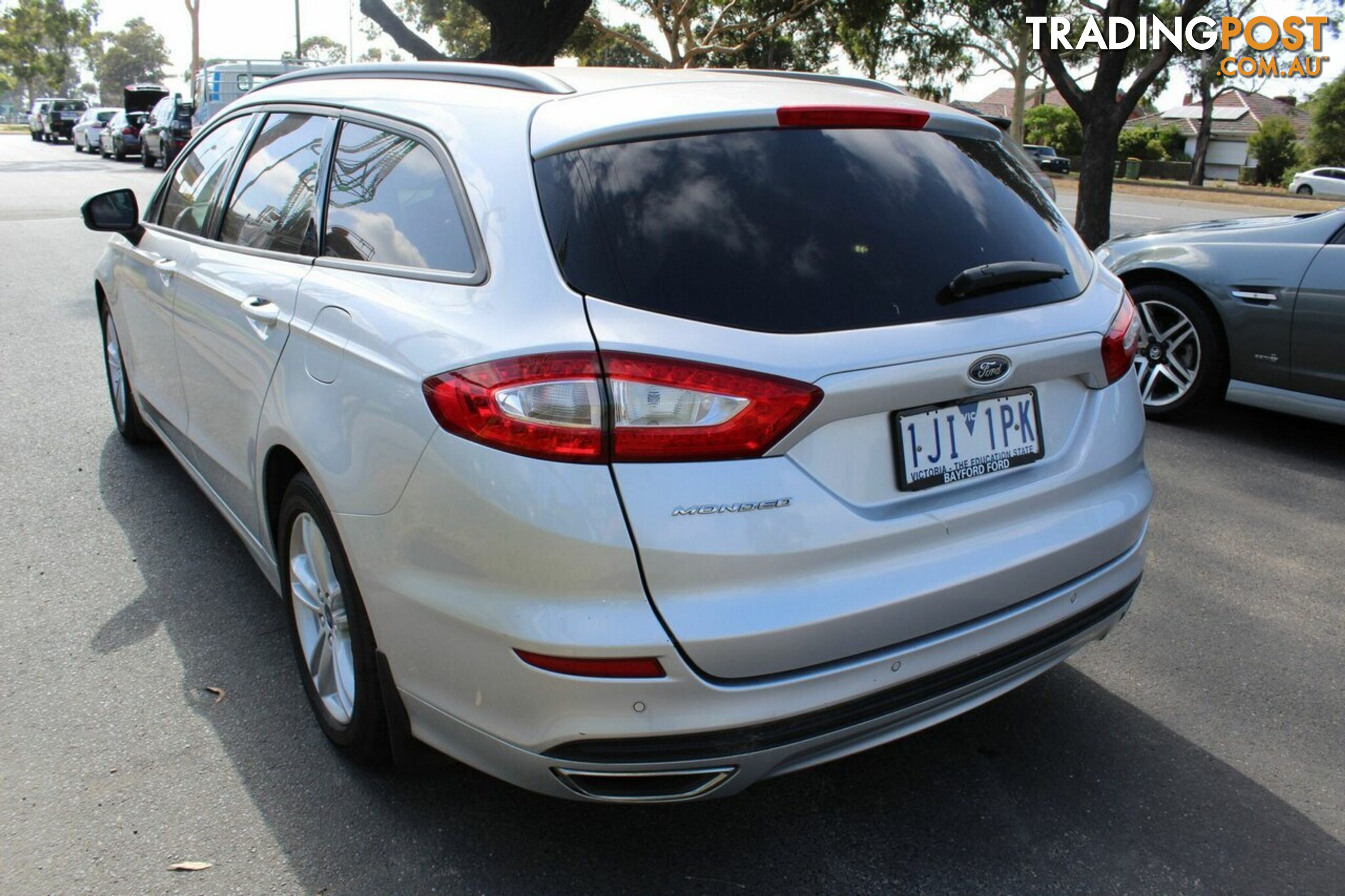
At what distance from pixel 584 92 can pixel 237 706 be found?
6.41 ft

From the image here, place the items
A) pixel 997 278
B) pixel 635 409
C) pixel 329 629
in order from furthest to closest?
1. pixel 329 629
2. pixel 997 278
3. pixel 635 409

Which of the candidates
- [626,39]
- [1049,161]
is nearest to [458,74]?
[626,39]

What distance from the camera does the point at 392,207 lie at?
8.62 ft

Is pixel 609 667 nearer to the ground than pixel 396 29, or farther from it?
nearer to the ground

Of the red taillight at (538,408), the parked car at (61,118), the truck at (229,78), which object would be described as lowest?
the red taillight at (538,408)

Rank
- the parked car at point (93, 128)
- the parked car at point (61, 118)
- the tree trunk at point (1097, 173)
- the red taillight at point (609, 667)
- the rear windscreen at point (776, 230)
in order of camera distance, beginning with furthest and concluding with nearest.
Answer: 1. the parked car at point (61, 118)
2. the parked car at point (93, 128)
3. the tree trunk at point (1097, 173)
4. the rear windscreen at point (776, 230)
5. the red taillight at point (609, 667)

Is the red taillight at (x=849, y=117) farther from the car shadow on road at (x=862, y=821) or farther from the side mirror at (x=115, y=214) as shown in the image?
the side mirror at (x=115, y=214)

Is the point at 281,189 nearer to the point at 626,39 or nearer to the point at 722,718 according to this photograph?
the point at 722,718

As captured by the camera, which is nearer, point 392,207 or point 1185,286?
point 392,207

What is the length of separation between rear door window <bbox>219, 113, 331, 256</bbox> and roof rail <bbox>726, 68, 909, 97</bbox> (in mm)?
1218

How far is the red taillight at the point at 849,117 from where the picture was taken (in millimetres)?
2359

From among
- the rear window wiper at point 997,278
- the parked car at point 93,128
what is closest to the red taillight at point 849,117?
the rear window wiper at point 997,278

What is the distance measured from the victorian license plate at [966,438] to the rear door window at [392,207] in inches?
38.2

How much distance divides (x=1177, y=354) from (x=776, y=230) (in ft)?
15.3
